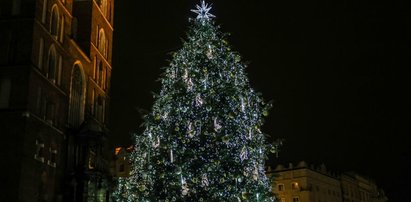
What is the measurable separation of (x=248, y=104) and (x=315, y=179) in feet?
188

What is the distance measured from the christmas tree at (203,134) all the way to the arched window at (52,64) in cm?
1035

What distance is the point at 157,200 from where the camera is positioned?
28406 millimetres

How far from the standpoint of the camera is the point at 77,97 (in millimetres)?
42281

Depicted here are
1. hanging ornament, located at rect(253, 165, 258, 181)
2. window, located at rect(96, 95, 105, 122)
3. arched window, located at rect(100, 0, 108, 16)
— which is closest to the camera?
hanging ornament, located at rect(253, 165, 258, 181)

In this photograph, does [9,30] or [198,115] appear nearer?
[198,115]

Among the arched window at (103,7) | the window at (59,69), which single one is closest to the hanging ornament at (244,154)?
the window at (59,69)

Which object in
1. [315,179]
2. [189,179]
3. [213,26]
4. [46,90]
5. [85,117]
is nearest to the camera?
[189,179]

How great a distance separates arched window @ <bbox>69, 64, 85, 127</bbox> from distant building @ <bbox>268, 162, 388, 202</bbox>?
3917cm

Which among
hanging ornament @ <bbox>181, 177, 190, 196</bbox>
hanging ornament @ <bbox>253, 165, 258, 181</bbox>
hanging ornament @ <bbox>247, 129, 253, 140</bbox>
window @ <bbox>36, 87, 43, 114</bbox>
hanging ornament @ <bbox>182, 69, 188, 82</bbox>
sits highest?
window @ <bbox>36, 87, 43, 114</bbox>

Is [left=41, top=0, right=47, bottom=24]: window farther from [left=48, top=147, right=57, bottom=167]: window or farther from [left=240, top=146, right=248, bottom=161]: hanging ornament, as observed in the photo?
[left=240, top=146, right=248, bottom=161]: hanging ornament

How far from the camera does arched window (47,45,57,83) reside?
122ft

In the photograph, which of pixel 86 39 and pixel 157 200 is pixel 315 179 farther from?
pixel 157 200

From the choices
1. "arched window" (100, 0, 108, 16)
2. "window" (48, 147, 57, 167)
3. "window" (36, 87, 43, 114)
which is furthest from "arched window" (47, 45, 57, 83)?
"arched window" (100, 0, 108, 16)

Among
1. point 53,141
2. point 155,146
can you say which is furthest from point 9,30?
point 155,146
